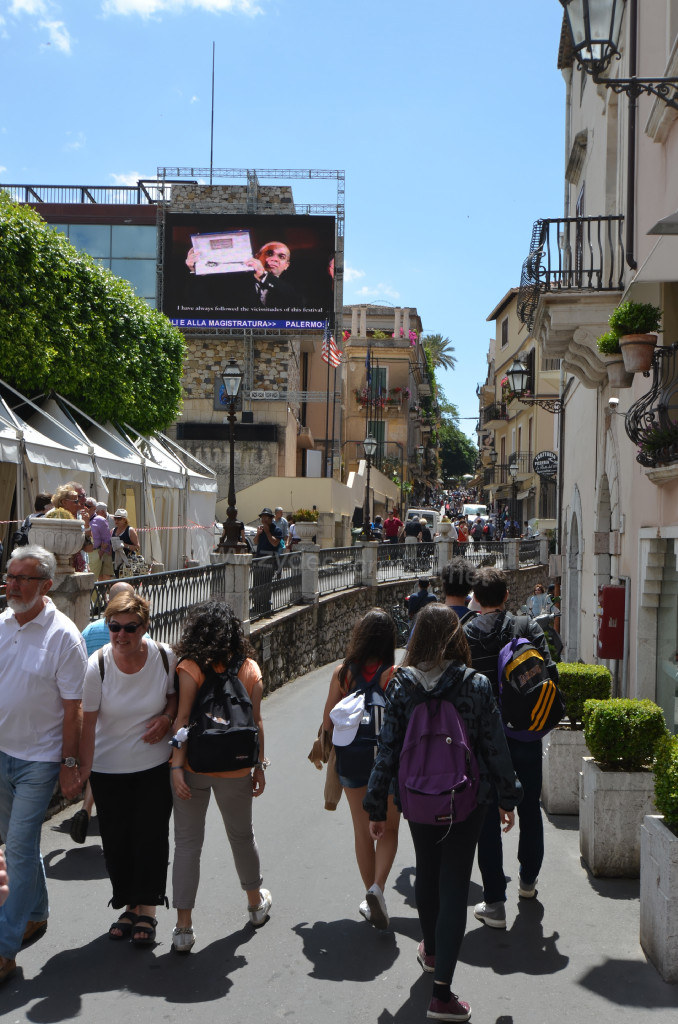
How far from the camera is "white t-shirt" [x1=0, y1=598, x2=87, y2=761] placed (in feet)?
14.3

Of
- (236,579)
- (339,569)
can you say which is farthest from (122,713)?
(339,569)

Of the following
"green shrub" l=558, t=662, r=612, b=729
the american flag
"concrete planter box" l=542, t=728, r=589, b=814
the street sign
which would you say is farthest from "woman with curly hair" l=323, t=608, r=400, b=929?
the american flag

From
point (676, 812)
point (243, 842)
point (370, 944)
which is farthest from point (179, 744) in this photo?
point (676, 812)

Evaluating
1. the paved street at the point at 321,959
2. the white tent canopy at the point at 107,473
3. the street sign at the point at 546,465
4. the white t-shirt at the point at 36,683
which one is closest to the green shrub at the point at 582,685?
the paved street at the point at 321,959

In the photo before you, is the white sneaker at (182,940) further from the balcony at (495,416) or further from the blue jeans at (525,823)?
the balcony at (495,416)

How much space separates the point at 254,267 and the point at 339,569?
21.6 meters

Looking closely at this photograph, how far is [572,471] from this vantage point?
14.7m

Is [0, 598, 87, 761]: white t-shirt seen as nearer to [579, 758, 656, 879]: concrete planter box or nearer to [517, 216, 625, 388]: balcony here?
[579, 758, 656, 879]: concrete planter box

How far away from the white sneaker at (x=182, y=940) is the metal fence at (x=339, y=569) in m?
14.4

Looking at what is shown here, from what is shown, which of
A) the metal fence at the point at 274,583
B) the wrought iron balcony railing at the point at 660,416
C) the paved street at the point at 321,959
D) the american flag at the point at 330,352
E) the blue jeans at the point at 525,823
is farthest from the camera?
the american flag at the point at 330,352

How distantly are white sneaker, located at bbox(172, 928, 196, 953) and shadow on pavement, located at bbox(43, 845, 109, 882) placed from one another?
120 centimetres

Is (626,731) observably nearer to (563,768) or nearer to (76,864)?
(563,768)

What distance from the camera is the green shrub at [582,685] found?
712 cm

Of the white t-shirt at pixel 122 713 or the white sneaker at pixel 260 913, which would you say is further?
the white sneaker at pixel 260 913
